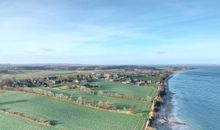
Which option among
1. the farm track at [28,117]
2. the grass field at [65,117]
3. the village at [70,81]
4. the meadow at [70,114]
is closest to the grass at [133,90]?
the meadow at [70,114]

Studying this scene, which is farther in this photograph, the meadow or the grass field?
the meadow

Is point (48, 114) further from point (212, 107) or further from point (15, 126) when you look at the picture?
point (212, 107)

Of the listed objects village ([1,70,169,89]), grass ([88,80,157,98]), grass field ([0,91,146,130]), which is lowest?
grass field ([0,91,146,130])

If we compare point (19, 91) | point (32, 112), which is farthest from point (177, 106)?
point (19, 91)

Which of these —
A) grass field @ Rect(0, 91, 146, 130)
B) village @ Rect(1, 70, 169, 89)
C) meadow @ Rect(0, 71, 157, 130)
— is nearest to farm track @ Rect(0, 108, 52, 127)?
meadow @ Rect(0, 71, 157, 130)

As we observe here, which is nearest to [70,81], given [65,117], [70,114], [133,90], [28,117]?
[133,90]

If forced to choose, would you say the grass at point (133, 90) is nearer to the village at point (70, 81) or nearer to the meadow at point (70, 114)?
the meadow at point (70, 114)

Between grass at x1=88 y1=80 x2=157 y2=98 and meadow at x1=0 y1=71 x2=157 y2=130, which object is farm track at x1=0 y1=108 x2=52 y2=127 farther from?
grass at x1=88 y1=80 x2=157 y2=98

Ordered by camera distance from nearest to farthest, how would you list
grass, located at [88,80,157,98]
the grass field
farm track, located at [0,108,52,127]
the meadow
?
the grass field, the meadow, farm track, located at [0,108,52,127], grass, located at [88,80,157,98]
